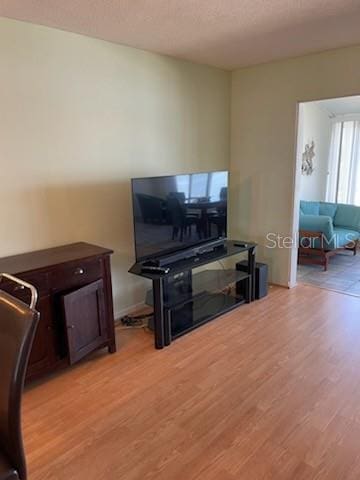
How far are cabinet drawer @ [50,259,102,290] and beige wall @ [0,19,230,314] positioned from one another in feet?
1.62

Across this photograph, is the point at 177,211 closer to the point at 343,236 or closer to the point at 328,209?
the point at 343,236

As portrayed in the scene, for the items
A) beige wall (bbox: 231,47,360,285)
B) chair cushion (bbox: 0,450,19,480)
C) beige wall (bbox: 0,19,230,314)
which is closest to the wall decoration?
beige wall (bbox: 231,47,360,285)

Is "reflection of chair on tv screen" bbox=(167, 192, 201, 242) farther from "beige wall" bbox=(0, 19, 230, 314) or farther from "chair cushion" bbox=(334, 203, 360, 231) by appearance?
"chair cushion" bbox=(334, 203, 360, 231)

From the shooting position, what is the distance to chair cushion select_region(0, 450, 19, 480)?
1104mm

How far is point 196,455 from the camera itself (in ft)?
6.04

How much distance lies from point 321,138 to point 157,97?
12.1 ft

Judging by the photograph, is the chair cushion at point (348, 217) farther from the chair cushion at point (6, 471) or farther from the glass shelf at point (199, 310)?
the chair cushion at point (6, 471)

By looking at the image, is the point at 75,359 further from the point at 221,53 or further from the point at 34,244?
the point at 221,53

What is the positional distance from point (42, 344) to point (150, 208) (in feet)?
4.31

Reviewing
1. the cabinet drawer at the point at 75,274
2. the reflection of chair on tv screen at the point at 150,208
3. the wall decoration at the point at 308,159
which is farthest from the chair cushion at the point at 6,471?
the wall decoration at the point at 308,159

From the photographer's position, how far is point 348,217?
5.36 metres

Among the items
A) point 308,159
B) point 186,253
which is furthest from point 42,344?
point 308,159

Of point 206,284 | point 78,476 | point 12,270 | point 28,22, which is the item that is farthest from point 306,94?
point 78,476

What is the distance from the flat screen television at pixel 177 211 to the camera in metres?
2.97
